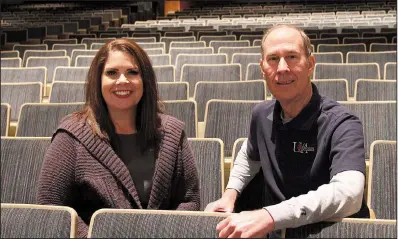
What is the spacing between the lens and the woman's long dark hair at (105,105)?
76cm

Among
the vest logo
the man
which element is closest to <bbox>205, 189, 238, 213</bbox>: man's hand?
the man

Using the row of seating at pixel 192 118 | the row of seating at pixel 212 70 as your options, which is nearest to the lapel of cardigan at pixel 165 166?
the row of seating at pixel 192 118

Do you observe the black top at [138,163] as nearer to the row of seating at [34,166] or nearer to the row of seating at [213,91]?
the row of seating at [34,166]

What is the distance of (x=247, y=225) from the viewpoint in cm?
49

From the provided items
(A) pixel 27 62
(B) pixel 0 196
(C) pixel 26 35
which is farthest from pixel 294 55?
(C) pixel 26 35

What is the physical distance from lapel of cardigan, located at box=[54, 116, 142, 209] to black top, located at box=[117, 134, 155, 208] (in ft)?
0.06

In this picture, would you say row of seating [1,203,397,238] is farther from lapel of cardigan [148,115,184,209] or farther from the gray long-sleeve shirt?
lapel of cardigan [148,115,184,209]

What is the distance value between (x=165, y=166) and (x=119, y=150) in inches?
2.6

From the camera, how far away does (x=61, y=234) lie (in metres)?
0.51

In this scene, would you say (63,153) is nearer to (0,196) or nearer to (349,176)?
(0,196)

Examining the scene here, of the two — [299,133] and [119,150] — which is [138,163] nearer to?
[119,150]

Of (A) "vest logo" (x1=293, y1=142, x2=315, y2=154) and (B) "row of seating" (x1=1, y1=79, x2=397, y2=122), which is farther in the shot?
(B) "row of seating" (x1=1, y1=79, x2=397, y2=122)

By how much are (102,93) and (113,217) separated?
29 cm

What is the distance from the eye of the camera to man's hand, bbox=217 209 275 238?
1.58 feet
